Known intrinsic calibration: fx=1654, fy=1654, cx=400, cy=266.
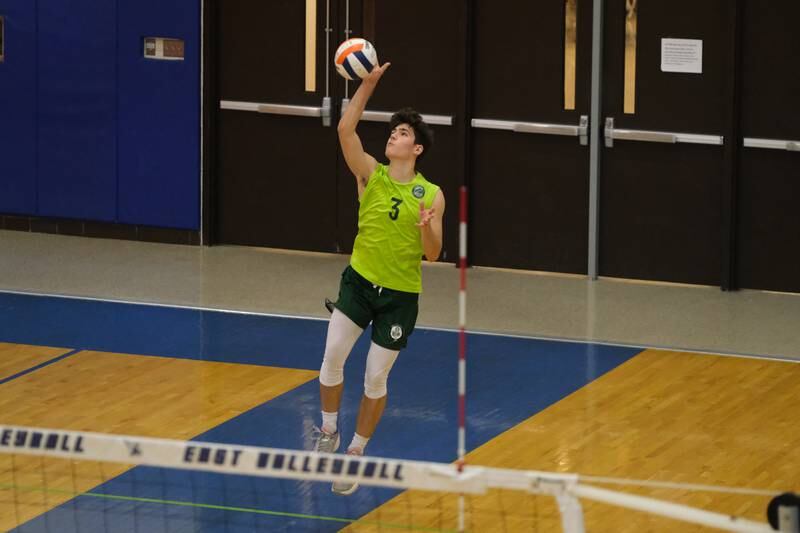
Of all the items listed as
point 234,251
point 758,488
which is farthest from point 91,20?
point 758,488

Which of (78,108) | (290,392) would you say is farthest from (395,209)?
(78,108)

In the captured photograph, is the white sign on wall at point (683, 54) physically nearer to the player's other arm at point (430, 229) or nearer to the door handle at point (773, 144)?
the door handle at point (773, 144)

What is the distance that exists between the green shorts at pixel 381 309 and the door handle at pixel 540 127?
541cm

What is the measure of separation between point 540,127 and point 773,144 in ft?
6.41

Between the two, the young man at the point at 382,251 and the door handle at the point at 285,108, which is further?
the door handle at the point at 285,108

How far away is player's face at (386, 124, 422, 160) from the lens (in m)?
8.79

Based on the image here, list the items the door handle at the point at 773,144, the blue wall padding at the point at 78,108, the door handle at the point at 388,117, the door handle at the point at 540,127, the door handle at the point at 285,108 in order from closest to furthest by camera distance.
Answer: the door handle at the point at 773,144, the door handle at the point at 540,127, the door handle at the point at 388,117, the door handle at the point at 285,108, the blue wall padding at the point at 78,108

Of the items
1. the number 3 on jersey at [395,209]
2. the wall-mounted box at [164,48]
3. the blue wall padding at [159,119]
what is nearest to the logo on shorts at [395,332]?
the number 3 on jersey at [395,209]

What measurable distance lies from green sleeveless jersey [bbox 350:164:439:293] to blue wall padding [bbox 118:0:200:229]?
258 inches

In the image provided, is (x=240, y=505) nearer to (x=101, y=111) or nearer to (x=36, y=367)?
(x=36, y=367)

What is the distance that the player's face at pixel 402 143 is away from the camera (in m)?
8.79

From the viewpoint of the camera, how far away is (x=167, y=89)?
15156 millimetres

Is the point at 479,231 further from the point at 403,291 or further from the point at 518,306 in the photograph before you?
the point at 403,291

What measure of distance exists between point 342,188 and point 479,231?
1.32 m
